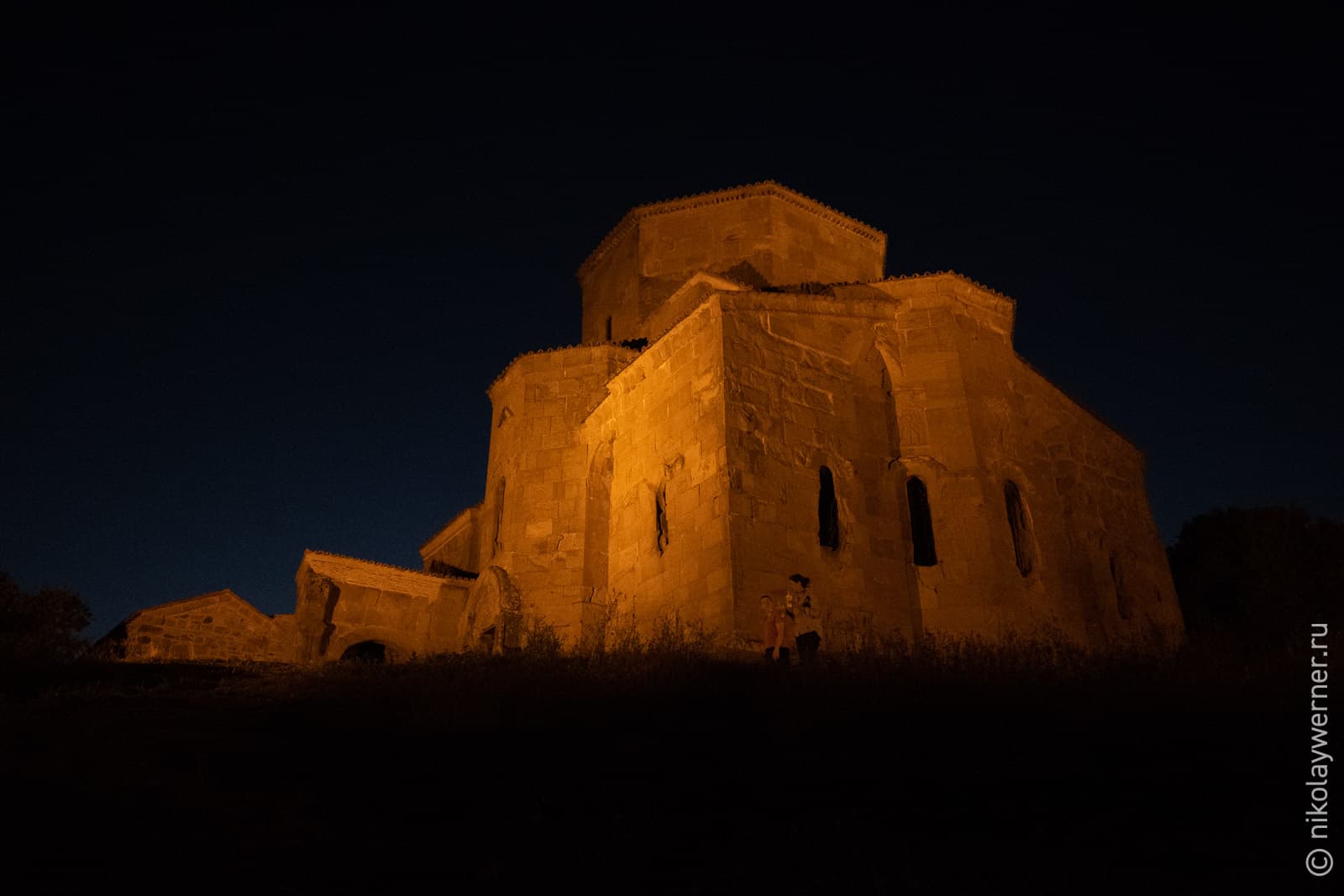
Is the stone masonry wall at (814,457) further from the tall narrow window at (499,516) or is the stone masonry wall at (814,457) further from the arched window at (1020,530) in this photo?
the tall narrow window at (499,516)

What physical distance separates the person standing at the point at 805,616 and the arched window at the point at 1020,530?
3590 mm

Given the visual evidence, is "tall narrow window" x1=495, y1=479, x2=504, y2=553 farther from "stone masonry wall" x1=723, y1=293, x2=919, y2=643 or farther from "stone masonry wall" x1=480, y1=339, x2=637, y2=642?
"stone masonry wall" x1=723, y1=293, x2=919, y2=643

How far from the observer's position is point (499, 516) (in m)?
17.9

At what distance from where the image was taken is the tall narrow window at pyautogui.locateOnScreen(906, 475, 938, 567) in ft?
42.3

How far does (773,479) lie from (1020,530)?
173 inches

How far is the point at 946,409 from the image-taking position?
13359 millimetres

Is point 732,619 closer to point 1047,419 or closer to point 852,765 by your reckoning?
point 852,765

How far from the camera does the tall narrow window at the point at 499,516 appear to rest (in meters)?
17.0

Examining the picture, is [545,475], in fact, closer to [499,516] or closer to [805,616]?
[499,516]

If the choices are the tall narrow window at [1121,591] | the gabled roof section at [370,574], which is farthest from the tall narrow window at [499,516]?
the tall narrow window at [1121,591]

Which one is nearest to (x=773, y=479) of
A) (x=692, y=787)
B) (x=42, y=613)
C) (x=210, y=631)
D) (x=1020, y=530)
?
(x=1020, y=530)

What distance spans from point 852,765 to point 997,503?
8254 mm

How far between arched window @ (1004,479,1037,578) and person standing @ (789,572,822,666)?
3590mm

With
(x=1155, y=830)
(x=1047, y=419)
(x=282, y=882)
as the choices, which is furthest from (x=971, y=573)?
(x=282, y=882)
